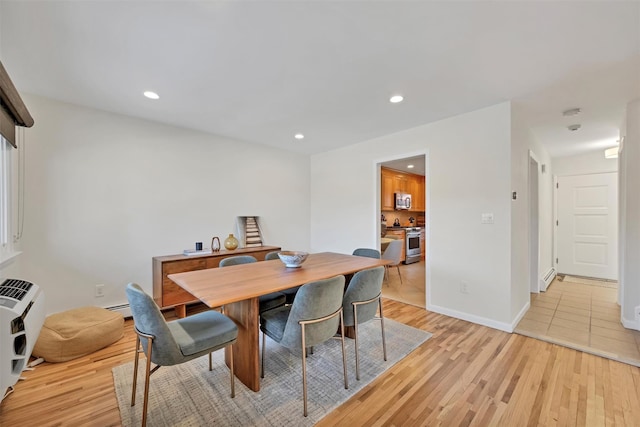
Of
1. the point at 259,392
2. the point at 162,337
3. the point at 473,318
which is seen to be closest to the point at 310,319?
the point at 259,392

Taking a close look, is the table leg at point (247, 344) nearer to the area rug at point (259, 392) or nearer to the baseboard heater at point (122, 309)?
the area rug at point (259, 392)

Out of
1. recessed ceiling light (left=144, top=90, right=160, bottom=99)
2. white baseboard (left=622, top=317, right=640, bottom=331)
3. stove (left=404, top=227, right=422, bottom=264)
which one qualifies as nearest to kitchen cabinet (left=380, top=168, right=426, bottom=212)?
stove (left=404, top=227, right=422, bottom=264)

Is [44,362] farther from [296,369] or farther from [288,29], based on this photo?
[288,29]

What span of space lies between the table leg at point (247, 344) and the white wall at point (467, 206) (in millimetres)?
2363

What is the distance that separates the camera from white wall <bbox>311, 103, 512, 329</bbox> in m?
2.68

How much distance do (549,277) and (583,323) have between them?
2016 millimetres

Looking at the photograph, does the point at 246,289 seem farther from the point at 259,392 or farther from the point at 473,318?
the point at 473,318

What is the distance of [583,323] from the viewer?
2820 millimetres

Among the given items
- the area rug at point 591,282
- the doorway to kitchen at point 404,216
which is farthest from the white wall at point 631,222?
the doorway to kitchen at point 404,216

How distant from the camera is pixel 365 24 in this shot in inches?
62.3

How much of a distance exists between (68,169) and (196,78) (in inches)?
71.3

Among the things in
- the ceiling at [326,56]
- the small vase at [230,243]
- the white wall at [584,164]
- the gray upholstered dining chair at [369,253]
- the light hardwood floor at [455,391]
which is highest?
the ceiling at [326,56]

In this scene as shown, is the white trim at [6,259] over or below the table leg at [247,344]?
over

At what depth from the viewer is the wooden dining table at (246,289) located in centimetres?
152
